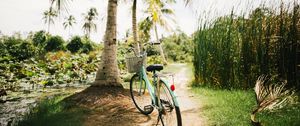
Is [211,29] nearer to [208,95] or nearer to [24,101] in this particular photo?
[208,95]

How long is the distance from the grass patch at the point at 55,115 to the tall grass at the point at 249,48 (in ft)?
12.5

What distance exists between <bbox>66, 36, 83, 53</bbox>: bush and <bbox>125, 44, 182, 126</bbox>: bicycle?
118 ft

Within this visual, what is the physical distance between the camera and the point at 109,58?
765 centimetres

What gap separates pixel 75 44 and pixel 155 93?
37796 mm

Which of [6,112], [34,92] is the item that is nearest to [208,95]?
[6,112]

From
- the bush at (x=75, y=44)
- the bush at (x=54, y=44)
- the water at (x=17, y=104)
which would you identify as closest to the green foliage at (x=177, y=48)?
the bush at (x=75, y=44)

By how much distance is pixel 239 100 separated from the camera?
615cm

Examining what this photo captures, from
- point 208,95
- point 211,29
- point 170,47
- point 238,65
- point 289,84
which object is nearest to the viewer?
point 289,84

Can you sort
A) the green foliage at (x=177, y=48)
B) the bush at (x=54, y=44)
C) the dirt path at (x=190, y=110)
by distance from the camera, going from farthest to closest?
the bush at (x=54, y=44) → the green foliage at (x=177, y=48) → the dirt path at (x=190, y=110)

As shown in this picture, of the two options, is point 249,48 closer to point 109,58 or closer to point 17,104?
point 109,58

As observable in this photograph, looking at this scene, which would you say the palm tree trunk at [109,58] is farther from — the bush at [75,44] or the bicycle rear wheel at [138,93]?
the bush at [75,44]

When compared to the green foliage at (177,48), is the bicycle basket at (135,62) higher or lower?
lower

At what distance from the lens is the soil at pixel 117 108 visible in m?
5.25

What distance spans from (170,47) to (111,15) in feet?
98.5
